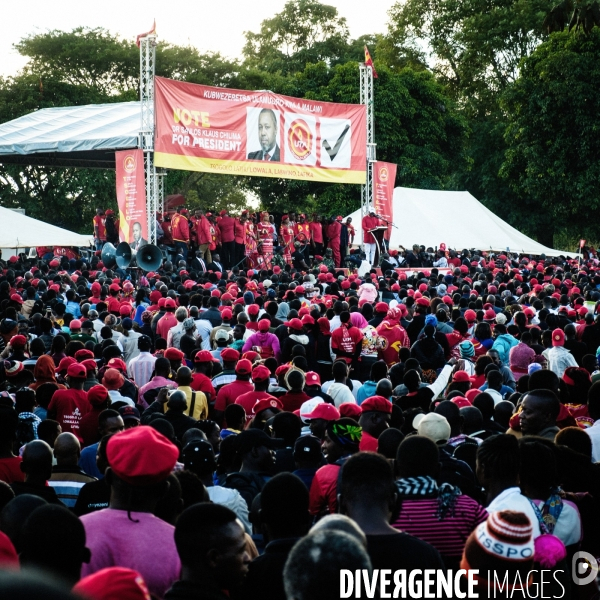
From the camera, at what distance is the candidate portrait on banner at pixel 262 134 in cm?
2247

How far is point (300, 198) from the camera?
39812 mm

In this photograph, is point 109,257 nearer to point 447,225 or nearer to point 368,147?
point 368,147

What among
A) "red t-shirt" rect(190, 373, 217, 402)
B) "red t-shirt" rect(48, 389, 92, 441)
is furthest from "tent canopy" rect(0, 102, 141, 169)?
"red t-shirt" rect(48, 389, 92, 441)

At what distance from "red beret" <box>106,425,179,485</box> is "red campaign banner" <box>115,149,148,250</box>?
1666cm

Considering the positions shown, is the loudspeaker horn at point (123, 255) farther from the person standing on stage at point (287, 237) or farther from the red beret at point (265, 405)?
the red beret at point (265, 405)

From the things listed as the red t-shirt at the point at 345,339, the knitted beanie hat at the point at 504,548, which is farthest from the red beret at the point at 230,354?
the knitted beanie hat at the point at 504,548

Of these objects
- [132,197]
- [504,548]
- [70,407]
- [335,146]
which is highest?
[335,146]

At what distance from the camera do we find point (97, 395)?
23.5 ft

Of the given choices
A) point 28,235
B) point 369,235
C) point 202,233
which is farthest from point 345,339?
point 369,235

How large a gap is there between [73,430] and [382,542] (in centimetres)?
472

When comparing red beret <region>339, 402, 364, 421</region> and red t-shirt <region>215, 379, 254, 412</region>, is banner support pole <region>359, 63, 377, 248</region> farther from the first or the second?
red beret <region>339, 402, 364, 421</region>

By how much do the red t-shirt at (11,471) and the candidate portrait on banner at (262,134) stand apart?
17475mm

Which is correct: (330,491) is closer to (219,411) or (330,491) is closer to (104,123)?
(219,411)

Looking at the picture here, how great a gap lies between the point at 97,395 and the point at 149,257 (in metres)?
12.3
